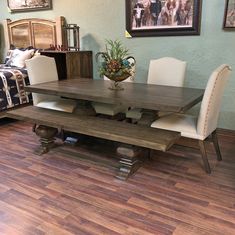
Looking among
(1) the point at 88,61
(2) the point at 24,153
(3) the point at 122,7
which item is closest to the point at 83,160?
(2) the point at 24,153

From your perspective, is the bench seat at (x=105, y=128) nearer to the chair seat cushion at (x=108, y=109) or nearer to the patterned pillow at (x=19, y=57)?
the chair seat cushion at (x=108, y=109)

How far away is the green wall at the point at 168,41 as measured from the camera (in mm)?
3299

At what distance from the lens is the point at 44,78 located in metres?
3.44

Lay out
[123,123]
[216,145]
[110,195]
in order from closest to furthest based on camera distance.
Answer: [110,195], [123,123], [216,145]

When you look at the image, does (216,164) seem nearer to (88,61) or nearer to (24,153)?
(24,153)

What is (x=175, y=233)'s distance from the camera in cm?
176

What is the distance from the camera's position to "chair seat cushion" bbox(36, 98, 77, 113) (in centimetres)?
325

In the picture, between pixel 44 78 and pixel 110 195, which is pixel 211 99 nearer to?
pixel 110 195

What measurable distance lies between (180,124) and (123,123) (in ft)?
1.82

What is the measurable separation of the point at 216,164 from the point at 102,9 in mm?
2829

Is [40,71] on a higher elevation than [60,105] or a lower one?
higher

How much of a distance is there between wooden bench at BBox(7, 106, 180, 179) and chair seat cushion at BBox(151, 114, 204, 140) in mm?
177

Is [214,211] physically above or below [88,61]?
below

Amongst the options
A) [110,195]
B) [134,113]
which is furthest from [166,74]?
[110,195]
